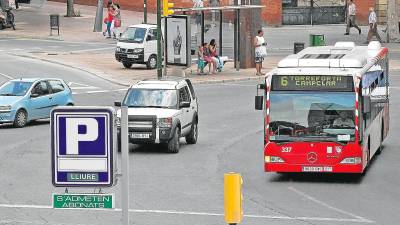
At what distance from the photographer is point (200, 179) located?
24.4 m

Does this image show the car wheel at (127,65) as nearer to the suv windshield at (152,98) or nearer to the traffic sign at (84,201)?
the suv windshield at (152,98)

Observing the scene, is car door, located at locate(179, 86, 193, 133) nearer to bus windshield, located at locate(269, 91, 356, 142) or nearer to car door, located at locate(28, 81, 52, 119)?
bus windshield, located at locate(269, 91, 356, 142)

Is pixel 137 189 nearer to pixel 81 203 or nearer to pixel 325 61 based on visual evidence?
pixel 325 61

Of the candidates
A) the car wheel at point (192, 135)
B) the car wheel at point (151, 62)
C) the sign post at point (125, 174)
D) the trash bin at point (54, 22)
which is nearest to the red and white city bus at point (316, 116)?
the car wheel at point (192, 135)

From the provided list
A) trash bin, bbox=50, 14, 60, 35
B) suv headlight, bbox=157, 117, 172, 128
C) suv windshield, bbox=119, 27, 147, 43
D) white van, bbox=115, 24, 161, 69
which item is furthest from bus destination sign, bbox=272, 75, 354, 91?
trash bin, bbox=50, 14, 60, 35

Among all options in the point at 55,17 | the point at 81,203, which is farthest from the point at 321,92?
the point at 55,17

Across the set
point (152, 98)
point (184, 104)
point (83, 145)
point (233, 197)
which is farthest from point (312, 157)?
point (83, 145)

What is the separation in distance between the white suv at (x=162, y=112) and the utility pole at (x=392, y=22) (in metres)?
32.0

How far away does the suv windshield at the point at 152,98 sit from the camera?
29.0 metres

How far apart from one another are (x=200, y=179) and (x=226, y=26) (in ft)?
158

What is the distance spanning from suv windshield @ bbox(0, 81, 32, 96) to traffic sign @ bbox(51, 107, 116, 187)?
25510 millimetres

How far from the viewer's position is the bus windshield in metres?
23.8

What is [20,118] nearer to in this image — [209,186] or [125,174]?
[209,186]

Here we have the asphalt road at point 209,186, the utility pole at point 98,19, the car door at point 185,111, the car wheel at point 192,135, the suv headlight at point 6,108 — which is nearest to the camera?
the asphalt road at point 209,186
